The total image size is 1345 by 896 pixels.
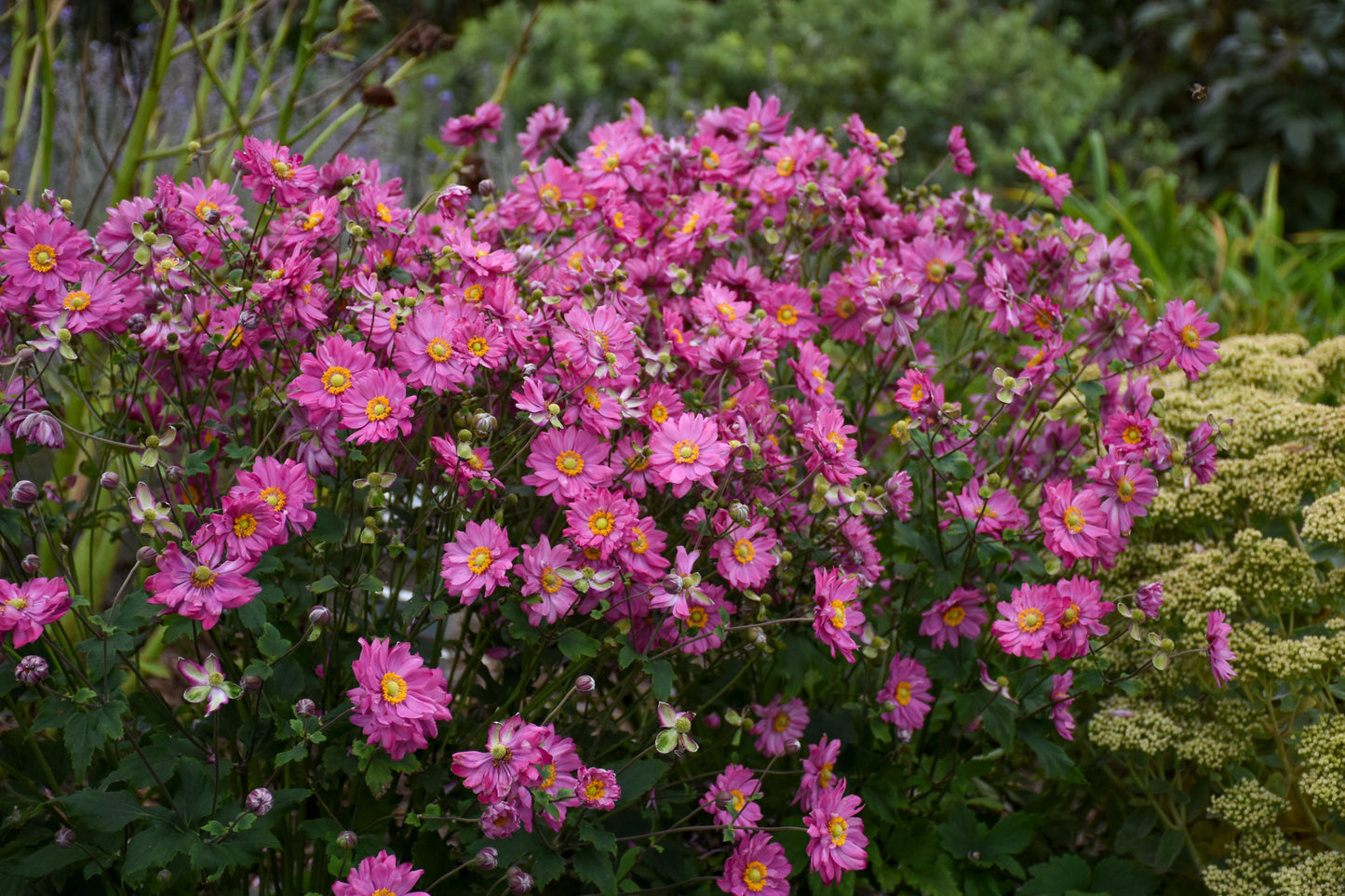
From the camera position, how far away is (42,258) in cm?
149

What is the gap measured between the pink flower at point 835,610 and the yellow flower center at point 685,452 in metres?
0.23

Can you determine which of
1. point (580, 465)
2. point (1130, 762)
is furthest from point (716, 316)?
point (1130, 762)

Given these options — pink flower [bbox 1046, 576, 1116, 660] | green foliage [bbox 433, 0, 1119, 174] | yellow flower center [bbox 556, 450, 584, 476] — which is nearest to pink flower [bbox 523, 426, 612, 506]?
yellow flower center [bbox 556, 450, 584, 476]

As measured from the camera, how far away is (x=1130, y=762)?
191 cm

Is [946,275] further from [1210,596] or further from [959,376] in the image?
[1210,596]

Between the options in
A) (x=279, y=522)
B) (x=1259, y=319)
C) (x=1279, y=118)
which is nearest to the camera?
(x=279, y=522)

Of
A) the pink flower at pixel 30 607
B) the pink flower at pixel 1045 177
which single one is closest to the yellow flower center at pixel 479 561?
the pink flower at pixel 30 607

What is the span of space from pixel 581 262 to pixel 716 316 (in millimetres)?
216

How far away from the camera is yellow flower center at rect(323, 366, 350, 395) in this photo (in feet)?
4.48

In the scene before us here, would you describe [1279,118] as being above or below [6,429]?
below

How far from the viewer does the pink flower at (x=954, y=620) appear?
1.72 metres

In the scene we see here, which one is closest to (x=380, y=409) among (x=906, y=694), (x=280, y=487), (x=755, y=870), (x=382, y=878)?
(x=280, y=487)

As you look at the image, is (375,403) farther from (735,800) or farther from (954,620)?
(954,620)

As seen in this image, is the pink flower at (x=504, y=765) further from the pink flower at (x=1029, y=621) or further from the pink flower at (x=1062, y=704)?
the pink flower at (x=1062, y=704)
